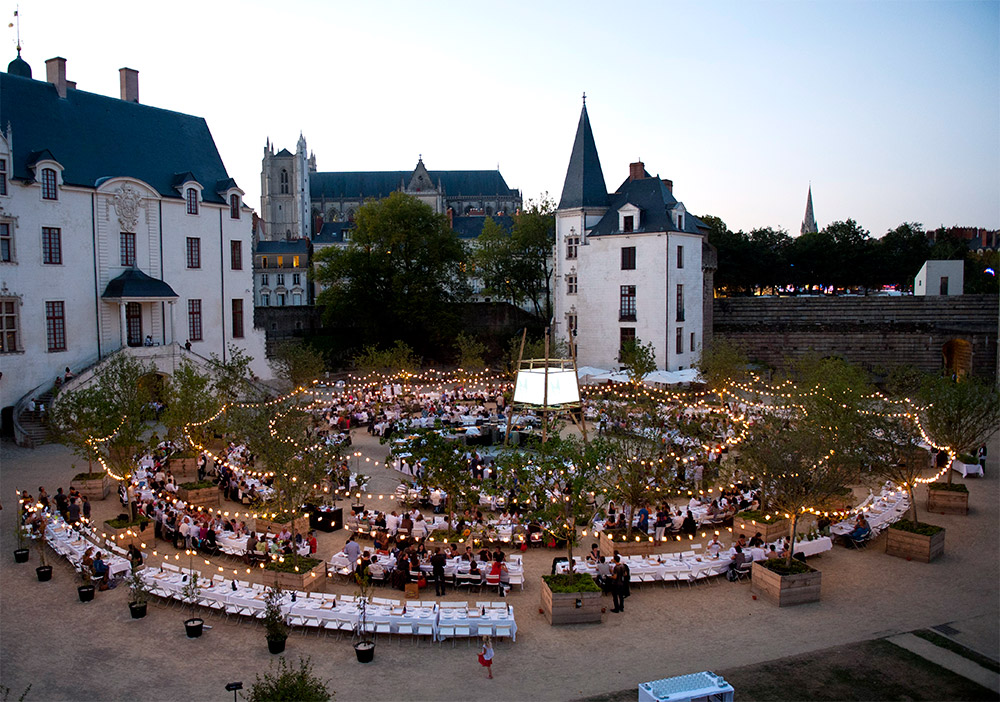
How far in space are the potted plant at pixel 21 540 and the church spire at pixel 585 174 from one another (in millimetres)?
35900

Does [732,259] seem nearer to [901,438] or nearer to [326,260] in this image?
[326,260]

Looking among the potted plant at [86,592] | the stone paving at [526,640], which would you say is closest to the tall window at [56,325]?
the stone paving at [526,640]

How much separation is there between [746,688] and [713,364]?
24.5 metres

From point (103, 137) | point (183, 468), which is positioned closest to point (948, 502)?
point (183, 468)

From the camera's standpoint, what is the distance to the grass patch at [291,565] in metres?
16.2

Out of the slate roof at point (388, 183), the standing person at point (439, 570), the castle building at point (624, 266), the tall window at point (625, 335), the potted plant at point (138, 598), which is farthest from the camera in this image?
the slate roof at point (388, 183)

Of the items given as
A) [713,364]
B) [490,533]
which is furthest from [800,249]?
[490,533]

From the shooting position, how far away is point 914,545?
60.7 ft

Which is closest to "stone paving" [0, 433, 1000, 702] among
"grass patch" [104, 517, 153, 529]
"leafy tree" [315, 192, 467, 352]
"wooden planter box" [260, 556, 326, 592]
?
"wooden planter box" [260, 556, 326, 592]

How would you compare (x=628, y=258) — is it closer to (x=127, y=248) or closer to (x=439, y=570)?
(x=127, y=248)

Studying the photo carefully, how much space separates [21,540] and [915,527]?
22023 mm

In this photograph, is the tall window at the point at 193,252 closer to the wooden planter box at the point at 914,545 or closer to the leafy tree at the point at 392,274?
the leafy tree at the point at 392,274

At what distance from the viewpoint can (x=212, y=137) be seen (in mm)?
45875

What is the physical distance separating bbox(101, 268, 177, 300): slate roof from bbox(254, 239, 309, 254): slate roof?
43.6 meters
